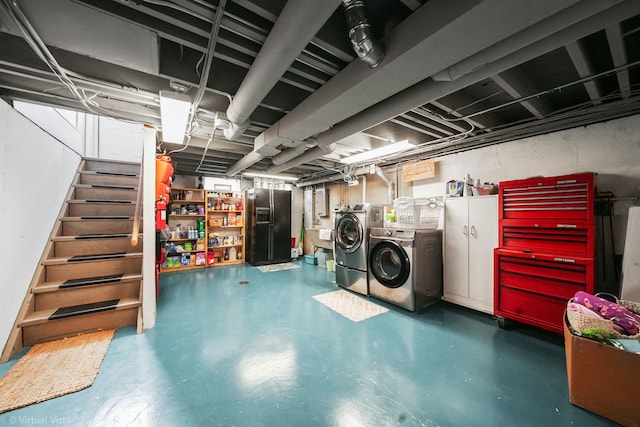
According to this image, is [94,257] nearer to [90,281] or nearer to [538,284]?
[90,281]

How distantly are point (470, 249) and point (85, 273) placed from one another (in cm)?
474

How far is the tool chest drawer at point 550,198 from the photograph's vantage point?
2100 mm

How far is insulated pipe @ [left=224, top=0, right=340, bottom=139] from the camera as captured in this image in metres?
1.11

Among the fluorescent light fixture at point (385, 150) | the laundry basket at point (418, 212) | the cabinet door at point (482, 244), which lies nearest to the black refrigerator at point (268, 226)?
the fluorescent light fixture at point (385, 150)

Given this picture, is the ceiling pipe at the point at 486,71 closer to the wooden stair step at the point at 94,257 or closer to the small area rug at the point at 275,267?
the wooden stair step at the point at 94,257

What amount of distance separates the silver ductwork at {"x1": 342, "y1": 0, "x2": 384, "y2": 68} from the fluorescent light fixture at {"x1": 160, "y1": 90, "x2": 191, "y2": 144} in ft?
5.22

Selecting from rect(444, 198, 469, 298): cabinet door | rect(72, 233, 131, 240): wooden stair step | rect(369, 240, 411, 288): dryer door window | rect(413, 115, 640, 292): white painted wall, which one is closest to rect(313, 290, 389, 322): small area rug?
rect(369, 240, 411, 288): dryer door window

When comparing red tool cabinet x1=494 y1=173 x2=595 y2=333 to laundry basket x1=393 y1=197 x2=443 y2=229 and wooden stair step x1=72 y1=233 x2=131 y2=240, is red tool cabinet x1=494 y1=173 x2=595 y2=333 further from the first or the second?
wooden stair step x1=72 y1=233 x2=131 y2=240

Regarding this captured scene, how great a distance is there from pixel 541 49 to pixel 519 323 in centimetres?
279

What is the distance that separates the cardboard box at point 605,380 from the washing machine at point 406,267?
1.48 m

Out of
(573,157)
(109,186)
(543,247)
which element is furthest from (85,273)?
(573,157)

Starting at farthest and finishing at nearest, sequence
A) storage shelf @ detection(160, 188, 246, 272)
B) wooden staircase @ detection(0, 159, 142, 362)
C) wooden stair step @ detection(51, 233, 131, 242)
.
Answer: storage shelf @ detection(160, 188, 246, 272)
wooden stair step @ detection(51, 233, 131, 242)
wooden staircase @ detection(0, 159, 142, 362)

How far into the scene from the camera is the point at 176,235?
532 cm

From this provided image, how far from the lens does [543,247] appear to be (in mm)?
2377
